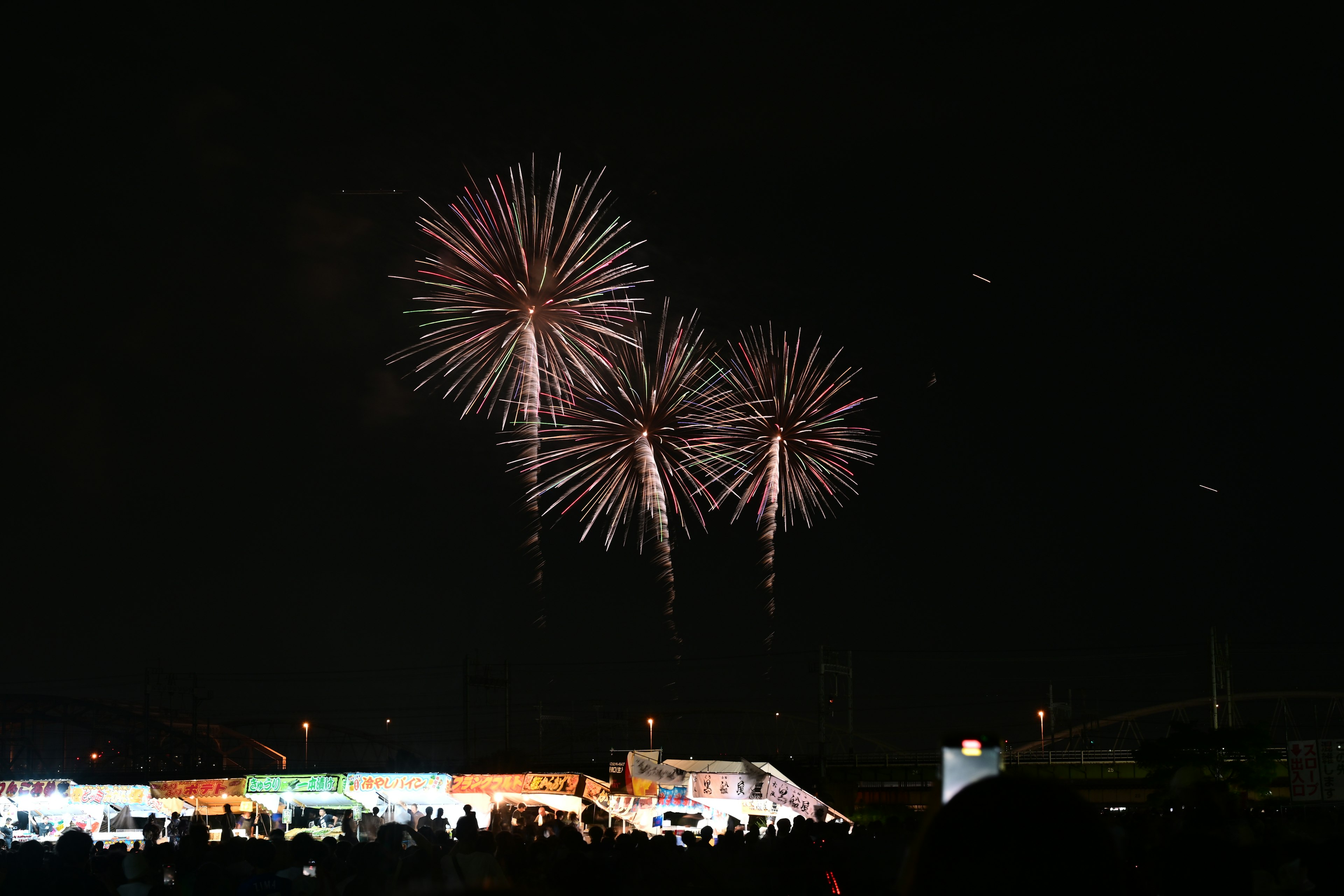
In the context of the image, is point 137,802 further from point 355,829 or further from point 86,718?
point 86,718

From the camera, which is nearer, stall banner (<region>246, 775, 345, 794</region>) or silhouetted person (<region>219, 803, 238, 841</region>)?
silhouetted person (<region>219, 803, 238, 841</region>)

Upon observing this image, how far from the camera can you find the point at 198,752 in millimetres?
106562

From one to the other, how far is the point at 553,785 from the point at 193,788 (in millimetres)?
13975

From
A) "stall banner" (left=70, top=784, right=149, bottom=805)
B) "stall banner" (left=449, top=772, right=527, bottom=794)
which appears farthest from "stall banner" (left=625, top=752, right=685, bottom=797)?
"stall banner" (left=70, top=784, right=149, bottom=805)

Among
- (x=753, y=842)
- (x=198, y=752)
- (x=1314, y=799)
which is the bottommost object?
(x=198, y=752)

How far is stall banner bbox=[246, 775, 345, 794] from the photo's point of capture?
3484 centimetres

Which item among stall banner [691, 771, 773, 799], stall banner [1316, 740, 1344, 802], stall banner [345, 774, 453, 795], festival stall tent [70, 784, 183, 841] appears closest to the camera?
stall banner [1316, 740, 1344, 802]

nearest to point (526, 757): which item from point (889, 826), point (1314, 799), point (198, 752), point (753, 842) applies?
point (198, 752)

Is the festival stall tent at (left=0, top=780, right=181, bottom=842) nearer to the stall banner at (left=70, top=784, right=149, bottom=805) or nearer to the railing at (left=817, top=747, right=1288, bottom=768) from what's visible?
the stall banner at (left=70, top=784, right=149, bottom=805)

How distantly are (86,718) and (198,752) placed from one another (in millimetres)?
12179

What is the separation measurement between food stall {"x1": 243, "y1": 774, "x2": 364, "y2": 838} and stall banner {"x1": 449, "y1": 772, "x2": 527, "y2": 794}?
3206mm

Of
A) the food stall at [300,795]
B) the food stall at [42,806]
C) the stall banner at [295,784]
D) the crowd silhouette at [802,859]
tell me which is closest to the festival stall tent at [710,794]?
the crowd silhouette at [802,859]

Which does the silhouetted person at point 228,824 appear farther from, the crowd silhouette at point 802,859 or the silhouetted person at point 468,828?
the silhouetted person at point 468,828

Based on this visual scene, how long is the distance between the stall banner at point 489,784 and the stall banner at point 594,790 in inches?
77.7
